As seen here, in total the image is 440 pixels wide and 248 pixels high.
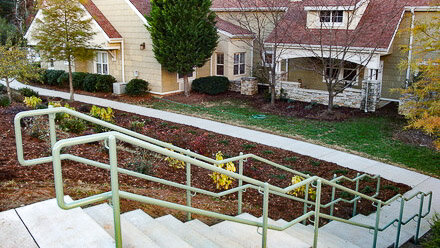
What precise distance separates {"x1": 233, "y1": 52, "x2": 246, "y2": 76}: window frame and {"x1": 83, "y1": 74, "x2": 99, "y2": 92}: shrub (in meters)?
7.69

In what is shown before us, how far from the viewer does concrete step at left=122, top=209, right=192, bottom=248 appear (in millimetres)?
3850

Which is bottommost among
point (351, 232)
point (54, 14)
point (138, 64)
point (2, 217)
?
point (351, 232)

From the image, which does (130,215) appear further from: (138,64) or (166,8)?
(138,64)

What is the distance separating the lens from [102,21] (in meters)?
21.0

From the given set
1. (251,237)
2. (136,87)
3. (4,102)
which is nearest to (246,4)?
(136,87)

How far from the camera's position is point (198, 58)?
Result: 1945 centimetres

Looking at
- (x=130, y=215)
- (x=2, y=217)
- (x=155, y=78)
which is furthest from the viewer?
(x=155, y=78)

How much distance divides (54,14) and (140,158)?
10988 millimetres

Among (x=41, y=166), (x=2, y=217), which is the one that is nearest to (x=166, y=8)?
(x=41, y=166)

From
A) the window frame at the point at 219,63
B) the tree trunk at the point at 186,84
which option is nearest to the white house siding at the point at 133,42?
the tree trunk at the point at 186,84

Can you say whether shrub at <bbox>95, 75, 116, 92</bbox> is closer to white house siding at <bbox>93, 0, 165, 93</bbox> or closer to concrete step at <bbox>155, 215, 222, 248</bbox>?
white house siding at <bbox>93, 0, 165, 93</bbox>

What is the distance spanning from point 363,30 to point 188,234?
51.8ft

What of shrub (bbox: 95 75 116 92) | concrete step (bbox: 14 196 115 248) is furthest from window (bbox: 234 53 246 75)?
concrete step (bbox: 14 196 115 248)

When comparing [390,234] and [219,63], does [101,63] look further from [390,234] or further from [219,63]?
[390,234]
